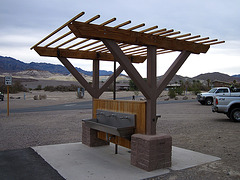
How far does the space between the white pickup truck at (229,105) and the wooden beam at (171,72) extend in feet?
27.3

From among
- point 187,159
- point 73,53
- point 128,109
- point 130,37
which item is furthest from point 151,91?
point 73,53

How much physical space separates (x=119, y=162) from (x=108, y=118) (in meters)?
1.32

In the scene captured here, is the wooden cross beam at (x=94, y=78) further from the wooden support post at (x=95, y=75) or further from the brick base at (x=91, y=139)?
the brick base at (x=91, y=139)

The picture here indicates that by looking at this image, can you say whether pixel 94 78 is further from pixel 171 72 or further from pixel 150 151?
pixel 150 151

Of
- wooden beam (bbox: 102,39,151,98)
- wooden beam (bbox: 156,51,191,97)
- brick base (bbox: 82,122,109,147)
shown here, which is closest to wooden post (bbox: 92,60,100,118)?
brick base (bbox: 82,122,109,147)

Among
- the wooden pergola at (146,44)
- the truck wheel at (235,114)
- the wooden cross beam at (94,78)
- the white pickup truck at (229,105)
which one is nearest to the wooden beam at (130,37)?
the wooden pergola at (146,44)

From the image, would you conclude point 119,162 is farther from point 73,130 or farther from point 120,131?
point 73,130

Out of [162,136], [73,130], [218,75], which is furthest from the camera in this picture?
[218,75]

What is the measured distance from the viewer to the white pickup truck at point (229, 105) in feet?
44.1

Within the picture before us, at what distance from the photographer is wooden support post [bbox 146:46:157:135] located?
5.55 meters

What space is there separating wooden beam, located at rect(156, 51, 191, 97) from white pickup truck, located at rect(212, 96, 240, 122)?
8.33 m

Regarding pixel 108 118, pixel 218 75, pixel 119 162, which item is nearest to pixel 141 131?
pixel 119 162

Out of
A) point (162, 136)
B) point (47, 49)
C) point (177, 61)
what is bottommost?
point (162, 136)

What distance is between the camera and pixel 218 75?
142 meters
